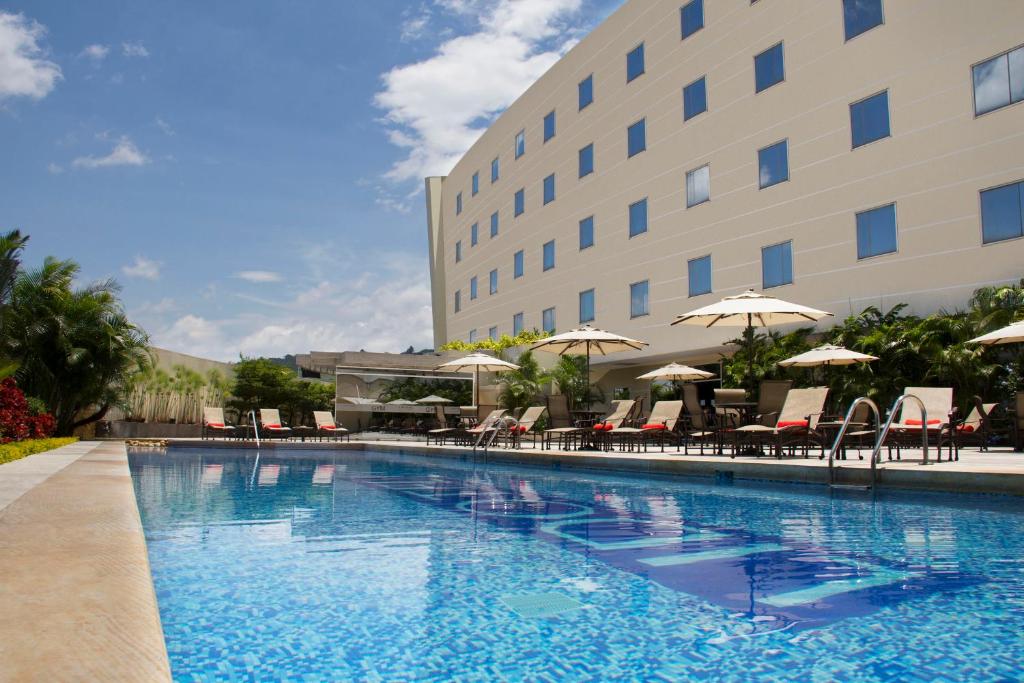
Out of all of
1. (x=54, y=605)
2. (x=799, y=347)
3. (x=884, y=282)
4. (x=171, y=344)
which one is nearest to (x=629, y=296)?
(x=799, y=347)

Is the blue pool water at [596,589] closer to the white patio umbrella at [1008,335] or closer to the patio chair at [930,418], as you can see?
the patio chair at [930,418]

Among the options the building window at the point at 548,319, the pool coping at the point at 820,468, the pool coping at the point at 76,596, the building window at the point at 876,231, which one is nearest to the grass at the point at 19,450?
the pool coping at the point at 76,596

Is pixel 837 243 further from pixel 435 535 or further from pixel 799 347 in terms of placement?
pixel 435 535

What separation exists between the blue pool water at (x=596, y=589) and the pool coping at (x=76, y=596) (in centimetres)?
40

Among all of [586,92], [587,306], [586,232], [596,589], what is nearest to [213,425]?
[587,306]

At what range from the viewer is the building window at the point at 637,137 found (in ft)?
72.9

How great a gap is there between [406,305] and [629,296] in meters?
21.4

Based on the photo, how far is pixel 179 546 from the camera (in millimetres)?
4660

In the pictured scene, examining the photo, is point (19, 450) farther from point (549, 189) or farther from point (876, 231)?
point (549, 189)

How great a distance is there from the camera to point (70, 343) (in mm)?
19578

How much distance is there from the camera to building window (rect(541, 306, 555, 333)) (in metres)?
26.7

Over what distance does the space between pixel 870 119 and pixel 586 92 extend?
11650 mm

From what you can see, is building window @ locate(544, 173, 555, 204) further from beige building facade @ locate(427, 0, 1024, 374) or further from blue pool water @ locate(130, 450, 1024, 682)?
blue pool water @ locate(130, 450, 1024, 682)

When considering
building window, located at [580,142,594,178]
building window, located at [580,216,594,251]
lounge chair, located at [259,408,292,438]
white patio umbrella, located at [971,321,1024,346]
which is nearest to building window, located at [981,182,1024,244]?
white patio umbrella, located at [971,321,1024,346]
